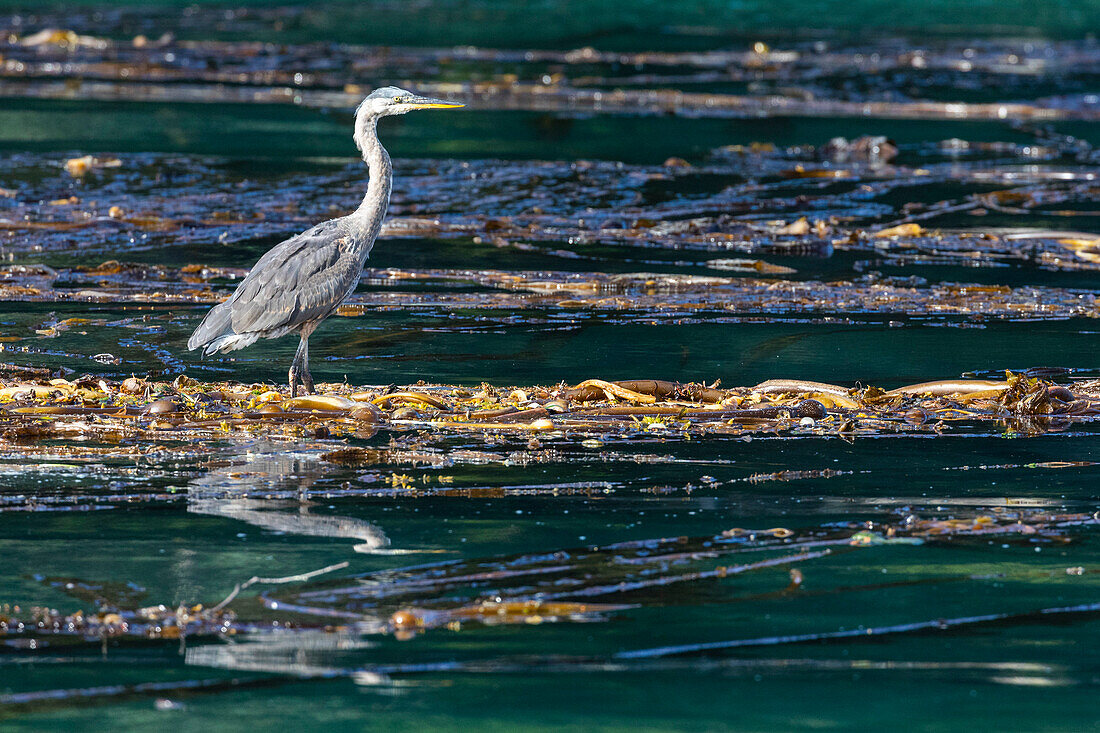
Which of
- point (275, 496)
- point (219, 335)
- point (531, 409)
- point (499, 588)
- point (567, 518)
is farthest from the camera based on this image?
point (219, 335)

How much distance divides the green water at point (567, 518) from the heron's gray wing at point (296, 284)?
0.62 metres

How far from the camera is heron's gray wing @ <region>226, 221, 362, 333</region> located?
7441 mm

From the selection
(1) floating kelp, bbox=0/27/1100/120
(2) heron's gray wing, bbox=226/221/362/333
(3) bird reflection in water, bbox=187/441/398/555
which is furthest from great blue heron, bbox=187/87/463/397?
(1) floating kelp, bbox=0/27/1100/120

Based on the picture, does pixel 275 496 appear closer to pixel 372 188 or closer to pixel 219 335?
pixel 219 335

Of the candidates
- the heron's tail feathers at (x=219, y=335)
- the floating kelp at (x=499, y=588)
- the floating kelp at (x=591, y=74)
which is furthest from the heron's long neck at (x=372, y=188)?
the floating kelp at (x=591, y=74)

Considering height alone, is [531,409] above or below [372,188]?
below

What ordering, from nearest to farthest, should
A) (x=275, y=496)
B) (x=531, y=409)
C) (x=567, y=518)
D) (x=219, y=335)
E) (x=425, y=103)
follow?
(x=567, y=518) < (x=275, y=496) < (x=531, y=409) < (x=219, y=335) < (x=425, y=103)

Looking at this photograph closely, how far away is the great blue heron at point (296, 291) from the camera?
293 inches

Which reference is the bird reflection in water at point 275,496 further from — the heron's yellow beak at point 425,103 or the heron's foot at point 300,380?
the heron's yellow beak at point 425,103

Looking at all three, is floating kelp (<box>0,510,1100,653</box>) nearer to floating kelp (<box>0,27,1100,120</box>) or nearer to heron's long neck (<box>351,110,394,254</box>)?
heron's long neck (<box>351,110,394,254</box>)

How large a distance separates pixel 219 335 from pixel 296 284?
42 cm

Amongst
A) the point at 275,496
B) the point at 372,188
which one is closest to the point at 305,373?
the point at 372,188

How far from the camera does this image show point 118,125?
17.7m

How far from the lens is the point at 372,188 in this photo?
788cm
